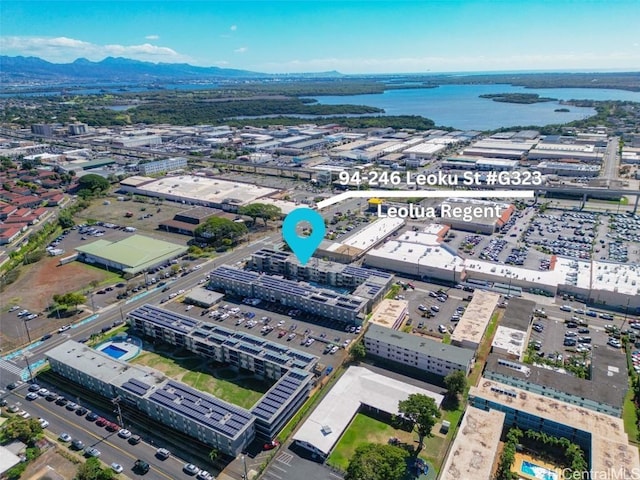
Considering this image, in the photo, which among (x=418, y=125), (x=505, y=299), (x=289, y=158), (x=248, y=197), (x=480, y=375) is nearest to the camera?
(x=480, y=375)

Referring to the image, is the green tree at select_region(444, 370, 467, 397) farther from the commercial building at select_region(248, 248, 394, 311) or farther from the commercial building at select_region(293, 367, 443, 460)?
the commercial building at select_region(248, 248, 394, 311)

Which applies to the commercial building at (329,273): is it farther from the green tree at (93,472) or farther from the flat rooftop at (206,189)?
the green tree at (93,472)

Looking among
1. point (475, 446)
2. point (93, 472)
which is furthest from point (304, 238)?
point (93, 472)

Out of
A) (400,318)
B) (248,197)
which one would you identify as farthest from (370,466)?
(248,197)

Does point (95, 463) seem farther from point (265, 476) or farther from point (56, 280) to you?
point (56, 280)

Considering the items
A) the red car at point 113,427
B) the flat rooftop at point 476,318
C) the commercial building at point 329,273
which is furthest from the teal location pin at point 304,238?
the red car at point 113,427

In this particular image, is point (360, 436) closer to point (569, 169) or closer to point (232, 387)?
point (232, 387)
